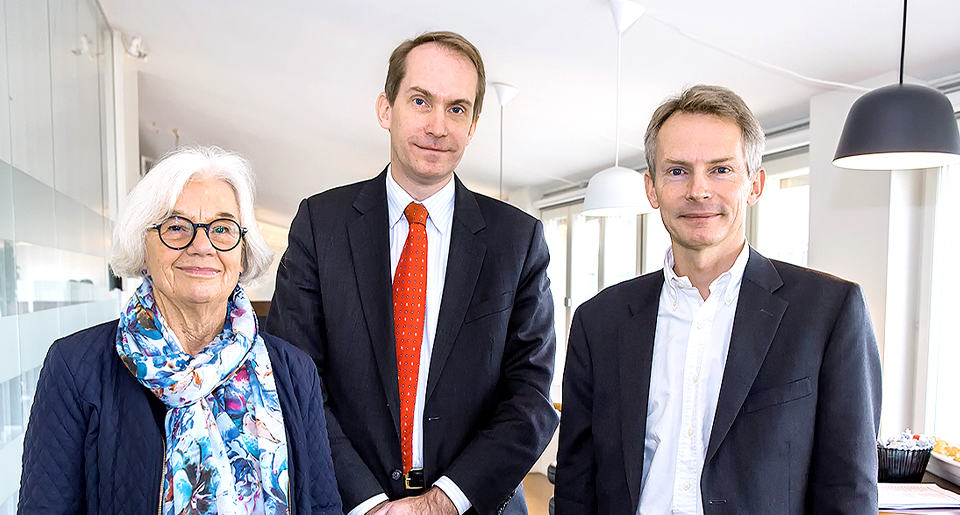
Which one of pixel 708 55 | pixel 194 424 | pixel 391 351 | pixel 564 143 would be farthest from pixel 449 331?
pixel 564 143

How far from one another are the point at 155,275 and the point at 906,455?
7.62ft

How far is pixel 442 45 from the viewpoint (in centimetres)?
156

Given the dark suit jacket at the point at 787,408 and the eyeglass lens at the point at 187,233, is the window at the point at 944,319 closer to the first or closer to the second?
the dark suit jacket at the point at 787,408

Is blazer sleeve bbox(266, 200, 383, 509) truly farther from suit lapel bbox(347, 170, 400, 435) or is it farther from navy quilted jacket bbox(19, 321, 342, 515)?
navy quilted jacket bbox(19, 321, 342, 515)

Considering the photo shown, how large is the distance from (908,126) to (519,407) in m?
1.59

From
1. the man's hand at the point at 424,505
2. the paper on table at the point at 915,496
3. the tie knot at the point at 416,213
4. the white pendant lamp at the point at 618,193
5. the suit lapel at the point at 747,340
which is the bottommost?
the paper on table at the point at 915,496

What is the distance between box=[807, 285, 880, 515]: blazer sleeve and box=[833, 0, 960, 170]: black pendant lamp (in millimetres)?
1160

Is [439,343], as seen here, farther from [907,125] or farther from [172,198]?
[907,125]

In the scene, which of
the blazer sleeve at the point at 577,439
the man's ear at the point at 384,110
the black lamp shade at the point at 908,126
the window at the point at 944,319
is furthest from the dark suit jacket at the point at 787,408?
the window at the point at 944,319

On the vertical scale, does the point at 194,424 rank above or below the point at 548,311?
below

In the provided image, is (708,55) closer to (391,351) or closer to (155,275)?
(391,351)

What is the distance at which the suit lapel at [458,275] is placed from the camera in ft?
5.04

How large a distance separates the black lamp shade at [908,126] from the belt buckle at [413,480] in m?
1.76

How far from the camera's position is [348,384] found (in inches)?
60.9
